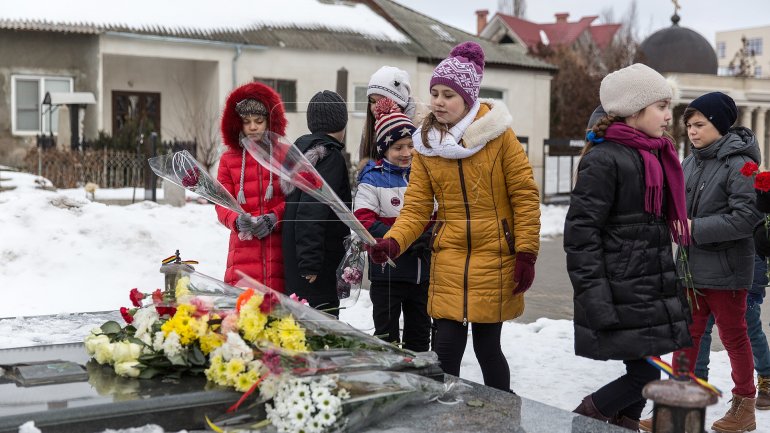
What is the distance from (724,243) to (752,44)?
94.5m

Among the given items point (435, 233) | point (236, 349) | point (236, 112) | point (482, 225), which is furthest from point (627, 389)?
point (236, 112)

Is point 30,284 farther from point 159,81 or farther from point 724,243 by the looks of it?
point 159,81

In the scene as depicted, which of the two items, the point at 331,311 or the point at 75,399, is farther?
the point at 331,311

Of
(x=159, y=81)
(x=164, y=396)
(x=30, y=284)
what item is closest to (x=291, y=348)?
(x=164, y=396)

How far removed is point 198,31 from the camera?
22.6 m

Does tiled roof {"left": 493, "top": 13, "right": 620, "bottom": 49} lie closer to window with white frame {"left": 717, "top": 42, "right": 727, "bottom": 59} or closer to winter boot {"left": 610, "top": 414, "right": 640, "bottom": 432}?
window with white frame {"left": 717, "top": 42, "right": 727, "bottom": 59}

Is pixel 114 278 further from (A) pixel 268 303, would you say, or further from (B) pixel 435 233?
(A) pixel 268 303

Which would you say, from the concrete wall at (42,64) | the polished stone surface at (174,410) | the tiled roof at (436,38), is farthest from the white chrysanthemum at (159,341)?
the tiled roof at (436,38)

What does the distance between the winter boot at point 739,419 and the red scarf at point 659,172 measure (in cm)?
117

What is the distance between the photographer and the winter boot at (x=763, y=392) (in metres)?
5.48

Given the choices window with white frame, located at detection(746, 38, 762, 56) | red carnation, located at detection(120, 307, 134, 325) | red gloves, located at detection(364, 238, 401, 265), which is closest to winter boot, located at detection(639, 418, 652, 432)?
red gloves, located at detection(364, 238, 401, 265)

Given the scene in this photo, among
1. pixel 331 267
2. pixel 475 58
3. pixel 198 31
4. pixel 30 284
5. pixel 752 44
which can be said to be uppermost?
pixel 752 44

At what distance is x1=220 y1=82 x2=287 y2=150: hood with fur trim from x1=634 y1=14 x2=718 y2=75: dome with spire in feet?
107

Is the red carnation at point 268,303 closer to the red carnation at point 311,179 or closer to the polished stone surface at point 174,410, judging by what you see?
the polished stone surface at point 174,410
